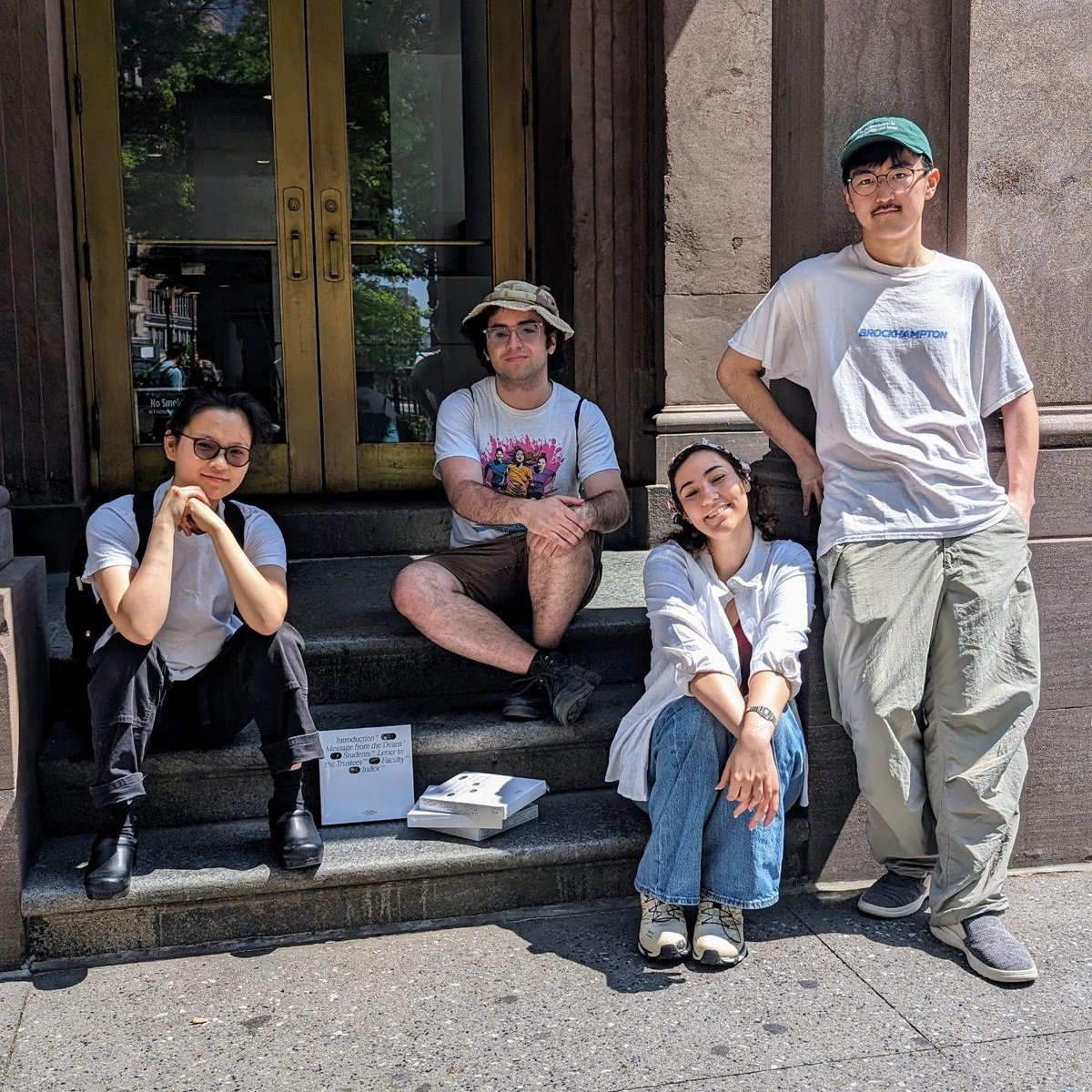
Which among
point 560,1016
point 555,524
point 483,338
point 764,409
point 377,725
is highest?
point 483,338

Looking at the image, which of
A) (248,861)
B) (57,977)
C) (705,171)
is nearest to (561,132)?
(705,171)

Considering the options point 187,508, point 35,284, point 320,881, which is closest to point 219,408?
point 187,508

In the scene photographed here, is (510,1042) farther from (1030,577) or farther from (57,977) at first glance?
(1030,577)

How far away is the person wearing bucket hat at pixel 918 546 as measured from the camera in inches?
130

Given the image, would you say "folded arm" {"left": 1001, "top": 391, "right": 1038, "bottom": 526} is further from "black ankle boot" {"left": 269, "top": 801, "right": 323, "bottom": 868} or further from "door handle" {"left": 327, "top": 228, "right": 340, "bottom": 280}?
"door handle" {"left": 327, "top": 228, "right": 340, "bottom": 280}

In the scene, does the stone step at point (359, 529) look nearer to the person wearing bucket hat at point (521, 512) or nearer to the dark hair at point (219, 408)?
the person wearing bucket hat at point (521, 512)

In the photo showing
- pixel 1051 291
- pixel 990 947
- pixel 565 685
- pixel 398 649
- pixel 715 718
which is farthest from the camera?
pixel 398 649

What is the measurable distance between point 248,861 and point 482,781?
0.68 metres

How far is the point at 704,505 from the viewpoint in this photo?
344 centimetres

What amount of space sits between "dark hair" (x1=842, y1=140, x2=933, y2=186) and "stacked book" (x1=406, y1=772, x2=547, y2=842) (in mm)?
1915

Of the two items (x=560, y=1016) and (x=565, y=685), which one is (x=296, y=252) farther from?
(x=560, y=1016)

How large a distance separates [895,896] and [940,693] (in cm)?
58

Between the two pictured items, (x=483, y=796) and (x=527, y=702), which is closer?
(x=483, y=796)

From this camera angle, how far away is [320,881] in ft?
10.9
